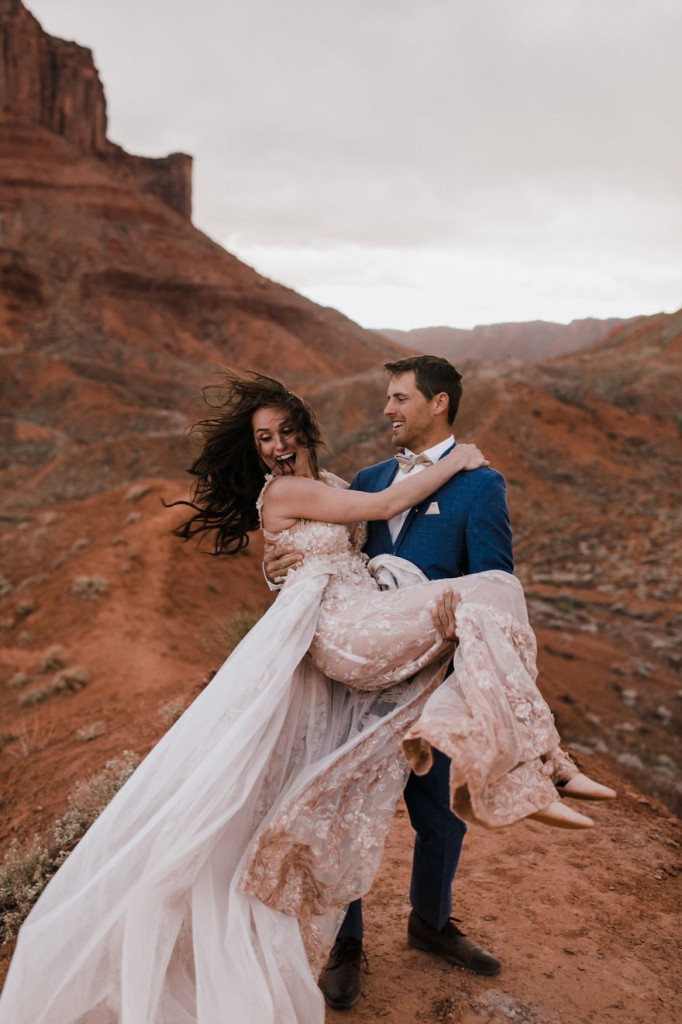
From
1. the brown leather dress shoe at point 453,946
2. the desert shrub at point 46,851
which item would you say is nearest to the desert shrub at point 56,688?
the desert shrub at point 46,851

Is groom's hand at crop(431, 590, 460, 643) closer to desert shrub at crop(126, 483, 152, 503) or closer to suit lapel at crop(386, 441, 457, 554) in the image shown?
suit lapel at crop(386, 441, 457, 554)

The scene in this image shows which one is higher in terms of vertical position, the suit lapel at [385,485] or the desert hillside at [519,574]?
the suit lapel at [385,485]

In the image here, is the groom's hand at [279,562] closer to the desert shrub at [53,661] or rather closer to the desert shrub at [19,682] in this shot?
the desert shrub at [53,661]

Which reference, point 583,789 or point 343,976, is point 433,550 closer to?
point 583,789

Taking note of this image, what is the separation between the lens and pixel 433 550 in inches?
124

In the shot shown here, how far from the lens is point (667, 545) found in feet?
57.7

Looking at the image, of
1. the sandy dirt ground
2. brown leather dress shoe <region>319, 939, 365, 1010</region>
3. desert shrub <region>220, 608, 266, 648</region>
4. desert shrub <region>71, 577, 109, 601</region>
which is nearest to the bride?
brown leather dress shoe <region>319, 939, 365, 1010</region>

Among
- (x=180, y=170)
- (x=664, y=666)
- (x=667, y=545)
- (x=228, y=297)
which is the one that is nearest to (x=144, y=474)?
(x=667, y=545)

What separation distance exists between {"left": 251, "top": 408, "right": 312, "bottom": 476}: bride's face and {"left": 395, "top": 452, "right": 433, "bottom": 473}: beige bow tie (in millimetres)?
471

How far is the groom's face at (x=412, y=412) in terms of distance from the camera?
3387 mm

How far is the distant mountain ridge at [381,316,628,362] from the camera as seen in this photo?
125438 millimetres

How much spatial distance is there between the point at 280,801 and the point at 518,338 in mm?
137260

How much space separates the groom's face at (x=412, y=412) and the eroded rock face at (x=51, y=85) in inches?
2635

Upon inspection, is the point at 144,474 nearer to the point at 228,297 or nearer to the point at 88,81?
the point at 228,297
